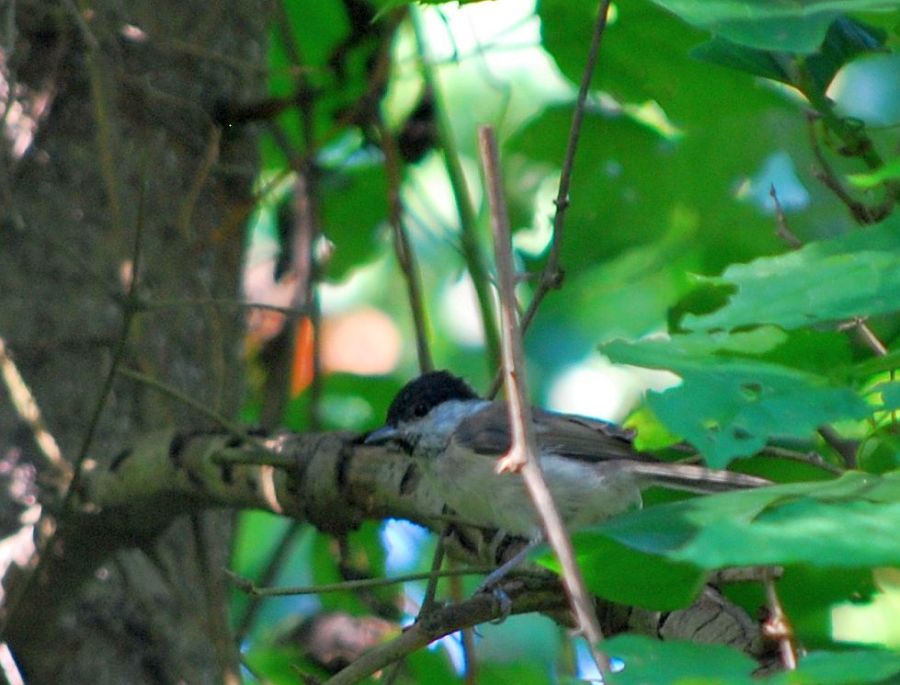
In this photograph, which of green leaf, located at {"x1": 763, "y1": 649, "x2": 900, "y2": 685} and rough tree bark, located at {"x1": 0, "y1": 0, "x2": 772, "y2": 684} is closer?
green leaf, located at {"x1": 763, "y1": 649, "x2": 900, "y2": 685}

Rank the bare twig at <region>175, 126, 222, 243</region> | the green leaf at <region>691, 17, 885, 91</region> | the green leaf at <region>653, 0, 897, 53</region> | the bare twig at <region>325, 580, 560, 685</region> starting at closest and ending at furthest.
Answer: the green leaf at <region>653, 0, 897, 53</region>, the bare twig at <region>325, 580, 560, 685</region>, the green leaf at <region>691, 17, 885, 91</region>, the bare twig at <region>175, 126, 222, 243</region>

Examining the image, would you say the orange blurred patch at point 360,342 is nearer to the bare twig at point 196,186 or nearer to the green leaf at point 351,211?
the green leaf at point 351,211

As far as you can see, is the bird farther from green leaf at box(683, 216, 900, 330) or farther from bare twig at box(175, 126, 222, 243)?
green leaf at box(683, 216, 900, 330)

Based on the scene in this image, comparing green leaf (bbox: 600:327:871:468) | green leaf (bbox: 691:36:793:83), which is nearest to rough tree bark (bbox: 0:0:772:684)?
green leaf (bbox: 691:36:793:83)

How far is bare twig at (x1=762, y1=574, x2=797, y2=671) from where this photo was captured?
152 cm

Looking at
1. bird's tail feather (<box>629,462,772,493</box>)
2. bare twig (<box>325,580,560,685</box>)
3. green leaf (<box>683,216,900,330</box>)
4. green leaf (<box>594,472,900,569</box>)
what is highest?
bird's tail feather (<box>629,462,772,493</box>)

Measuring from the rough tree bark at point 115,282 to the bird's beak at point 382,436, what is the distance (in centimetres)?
40

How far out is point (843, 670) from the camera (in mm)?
896

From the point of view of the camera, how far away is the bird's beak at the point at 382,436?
2.54 meters

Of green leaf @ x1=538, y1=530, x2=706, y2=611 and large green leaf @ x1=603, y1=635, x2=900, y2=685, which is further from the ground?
green leaf @ x1=538, y1=530, x2=706, y2=611

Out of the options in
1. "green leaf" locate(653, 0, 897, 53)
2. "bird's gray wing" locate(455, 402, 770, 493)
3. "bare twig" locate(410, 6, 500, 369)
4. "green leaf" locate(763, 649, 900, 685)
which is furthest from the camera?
"bare twig" locate(410, 6, 500, 369)

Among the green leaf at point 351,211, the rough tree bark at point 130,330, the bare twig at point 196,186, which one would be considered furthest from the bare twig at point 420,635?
the green leaf at point 351,211

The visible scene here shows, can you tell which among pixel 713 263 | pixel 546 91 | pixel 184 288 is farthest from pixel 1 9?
pixel 546 91

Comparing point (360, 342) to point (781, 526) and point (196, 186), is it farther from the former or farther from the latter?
point (781, 526)
